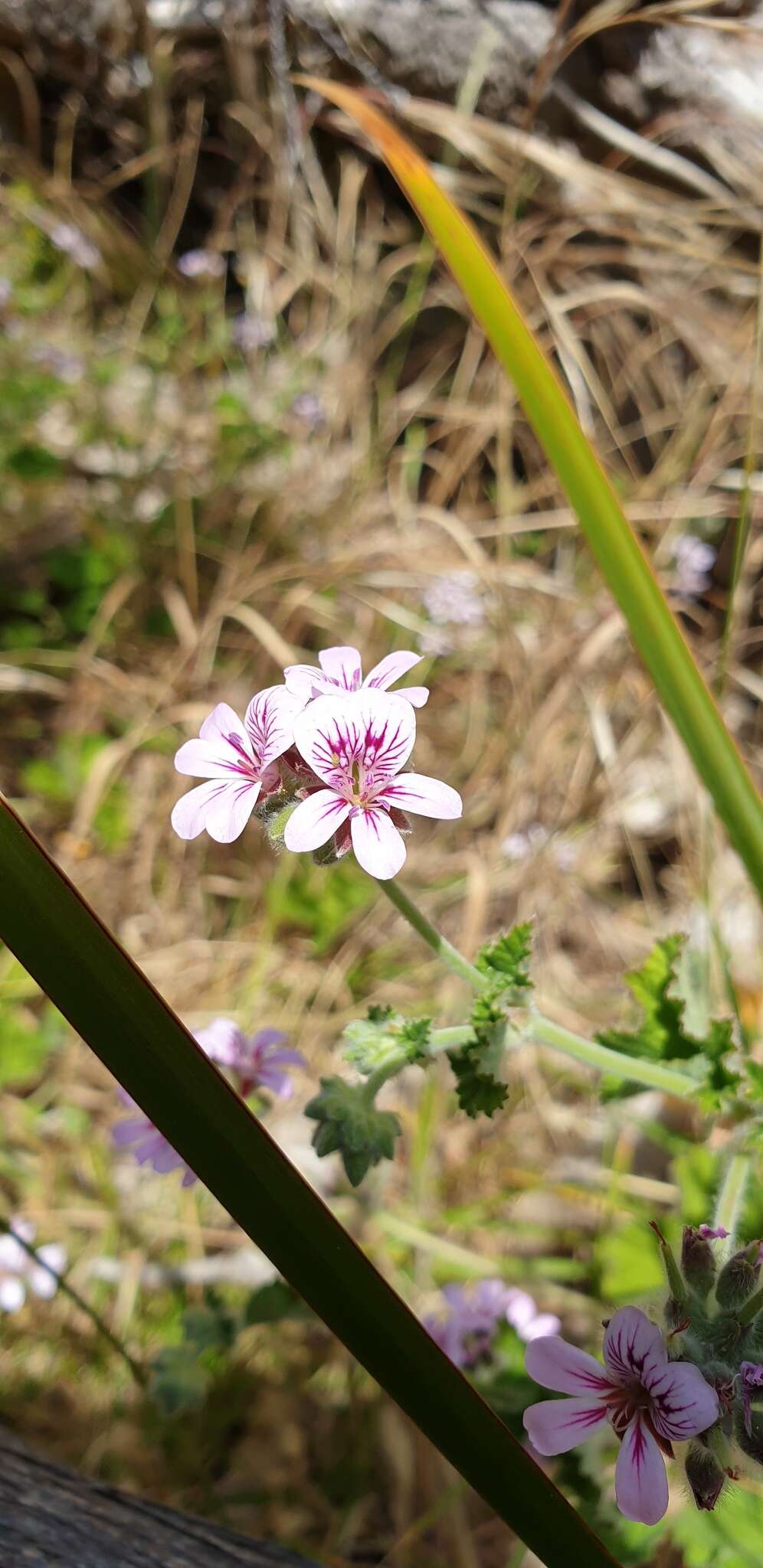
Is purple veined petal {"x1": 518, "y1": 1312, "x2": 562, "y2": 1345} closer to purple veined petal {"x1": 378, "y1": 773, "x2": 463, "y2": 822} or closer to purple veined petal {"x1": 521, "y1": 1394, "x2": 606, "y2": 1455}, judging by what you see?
purple veined petal {"x1": 521, "y1": 1394, "x2": 606, "y2": 1455}

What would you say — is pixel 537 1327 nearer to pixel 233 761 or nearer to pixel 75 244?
pixel 233 761

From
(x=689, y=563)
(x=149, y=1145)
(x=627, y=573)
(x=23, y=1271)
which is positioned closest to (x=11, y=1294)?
(x=23, y=1271)

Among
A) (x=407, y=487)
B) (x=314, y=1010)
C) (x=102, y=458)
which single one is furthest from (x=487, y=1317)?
(x=102, y=458)

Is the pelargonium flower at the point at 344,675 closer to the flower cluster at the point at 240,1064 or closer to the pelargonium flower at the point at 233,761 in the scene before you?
the pelargonium flower at the point at 233,761

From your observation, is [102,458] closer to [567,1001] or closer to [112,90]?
[112,90]

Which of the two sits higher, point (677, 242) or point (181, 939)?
point (677, 242)

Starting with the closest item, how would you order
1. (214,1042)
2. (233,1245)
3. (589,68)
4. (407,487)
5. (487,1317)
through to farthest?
(214,1042), (487,1317), (233,1245), (589,68), (407,487)

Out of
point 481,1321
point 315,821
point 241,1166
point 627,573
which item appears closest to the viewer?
point 241,1166
